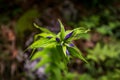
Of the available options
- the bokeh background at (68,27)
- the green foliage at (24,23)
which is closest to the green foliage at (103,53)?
the bokeh background at (68,27)

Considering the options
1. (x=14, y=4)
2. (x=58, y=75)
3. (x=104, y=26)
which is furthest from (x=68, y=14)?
(x=58, y=75)

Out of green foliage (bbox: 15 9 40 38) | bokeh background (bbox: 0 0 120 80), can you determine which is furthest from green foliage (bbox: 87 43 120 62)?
green foliage (bbox: 15 9 40 38)

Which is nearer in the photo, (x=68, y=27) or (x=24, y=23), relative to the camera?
(x=24, y=23)

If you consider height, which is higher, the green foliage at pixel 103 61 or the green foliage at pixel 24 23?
the green foliage at pixel 24 23

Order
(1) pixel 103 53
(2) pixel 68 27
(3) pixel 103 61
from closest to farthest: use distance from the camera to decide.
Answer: (1) pixel 103 53 < (3) pixel 103 61 < (2) pixel 68 27

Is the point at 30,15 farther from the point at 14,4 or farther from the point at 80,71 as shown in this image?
the point at 80,71

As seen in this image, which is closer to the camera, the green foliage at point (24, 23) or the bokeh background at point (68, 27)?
the bokeh background at point (68, 27)

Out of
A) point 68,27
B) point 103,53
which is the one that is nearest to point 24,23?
point 68,27

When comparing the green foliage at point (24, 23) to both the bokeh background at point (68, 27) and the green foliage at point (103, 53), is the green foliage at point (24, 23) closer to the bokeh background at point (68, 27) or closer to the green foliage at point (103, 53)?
the bokeh background at point (68, 27)

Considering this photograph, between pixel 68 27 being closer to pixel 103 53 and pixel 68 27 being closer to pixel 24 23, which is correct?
pixel 24 23

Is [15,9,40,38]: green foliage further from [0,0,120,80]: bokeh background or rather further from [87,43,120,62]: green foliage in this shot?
[87,43,120,62]: green foliage
